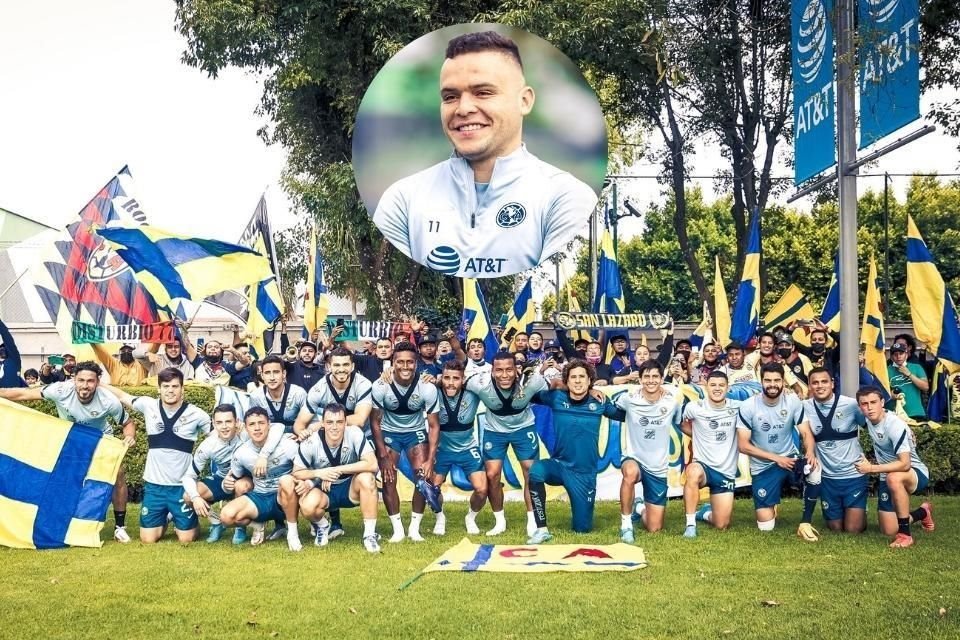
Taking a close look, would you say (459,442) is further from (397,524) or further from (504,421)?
(397,524)

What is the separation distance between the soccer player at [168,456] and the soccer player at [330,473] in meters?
1.13

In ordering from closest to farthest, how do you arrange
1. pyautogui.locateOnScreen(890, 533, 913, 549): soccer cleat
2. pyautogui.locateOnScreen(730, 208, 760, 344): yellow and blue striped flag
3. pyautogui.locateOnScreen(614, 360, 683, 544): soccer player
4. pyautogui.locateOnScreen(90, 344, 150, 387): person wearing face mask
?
pyautogui.locateOnScreen(890, 533, 913, 549): soccer cleat → pyautogui.locateOnScreen(614, 360, 683, 544): soccer player → pyautogui.locateOnScreen(730, 208, 760, 344): yellow and blue striped flag → pyautogui.locateOnScreen(90, 344, 150, 387): person wearing face mask

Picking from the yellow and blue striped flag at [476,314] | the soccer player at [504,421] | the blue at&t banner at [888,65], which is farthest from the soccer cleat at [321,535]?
the blue at&t banner at [888,65]

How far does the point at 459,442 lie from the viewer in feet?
→ 32.2

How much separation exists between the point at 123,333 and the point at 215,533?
5.61 m

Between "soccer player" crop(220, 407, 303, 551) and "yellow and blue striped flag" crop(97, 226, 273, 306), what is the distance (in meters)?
3.72

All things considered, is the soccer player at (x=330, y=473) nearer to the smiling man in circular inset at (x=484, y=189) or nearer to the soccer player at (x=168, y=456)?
the soccer player at (x=168, y=456)

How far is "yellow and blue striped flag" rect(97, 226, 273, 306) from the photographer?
12469mm

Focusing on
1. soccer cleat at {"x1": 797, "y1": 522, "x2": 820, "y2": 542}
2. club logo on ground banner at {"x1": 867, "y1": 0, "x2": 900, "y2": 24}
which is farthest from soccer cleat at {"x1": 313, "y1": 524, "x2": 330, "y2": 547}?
club logo on ground banner at {"x1": 867, "y1": 0, "x2": 900, "y2": 24}

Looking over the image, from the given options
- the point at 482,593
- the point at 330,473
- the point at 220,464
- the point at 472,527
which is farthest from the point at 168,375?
the point at 482,593

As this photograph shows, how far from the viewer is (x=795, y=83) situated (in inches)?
436

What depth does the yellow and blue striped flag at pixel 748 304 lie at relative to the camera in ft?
43.0

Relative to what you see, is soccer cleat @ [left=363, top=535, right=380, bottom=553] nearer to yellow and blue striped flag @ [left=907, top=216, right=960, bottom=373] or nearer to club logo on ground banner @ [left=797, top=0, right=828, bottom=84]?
club logo on ground banner @ [left=797, top=0, right=828, bottom=84]

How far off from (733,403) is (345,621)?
5.21 meters
